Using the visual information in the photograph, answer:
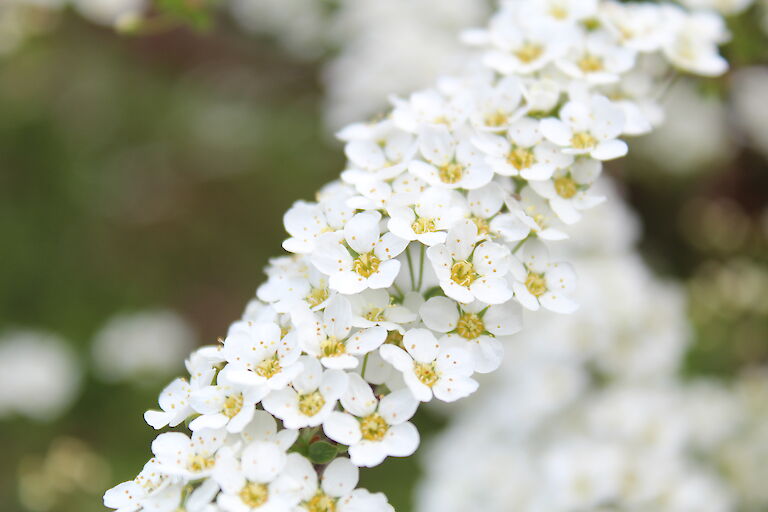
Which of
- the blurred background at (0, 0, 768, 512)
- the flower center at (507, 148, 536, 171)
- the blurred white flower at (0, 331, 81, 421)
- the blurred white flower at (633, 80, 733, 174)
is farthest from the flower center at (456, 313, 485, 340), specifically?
the blurred white flower at (0, 331, 81, 421)

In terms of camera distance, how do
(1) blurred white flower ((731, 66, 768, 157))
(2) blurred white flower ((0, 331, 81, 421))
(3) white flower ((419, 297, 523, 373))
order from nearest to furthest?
(3) white flower ((419, 297, 523, 373)) < (1) blurred white flower ((731, 66, 768, 157)) < (2) blurred white flower ((0, 331, 81, 421))

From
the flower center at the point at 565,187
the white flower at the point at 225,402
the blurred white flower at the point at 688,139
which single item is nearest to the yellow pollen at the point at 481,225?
the flower center at the point at 565,187

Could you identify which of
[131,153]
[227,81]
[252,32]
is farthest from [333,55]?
[131,153]

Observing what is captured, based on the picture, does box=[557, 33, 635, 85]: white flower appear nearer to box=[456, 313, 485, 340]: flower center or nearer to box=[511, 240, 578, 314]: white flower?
box=[511, 240, 578, 314]: white flower

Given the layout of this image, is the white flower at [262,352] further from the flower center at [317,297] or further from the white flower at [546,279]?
the white flower at [546,279]

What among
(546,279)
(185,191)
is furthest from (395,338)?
(185,191)

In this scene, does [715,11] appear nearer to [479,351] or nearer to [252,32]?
[479,351]
